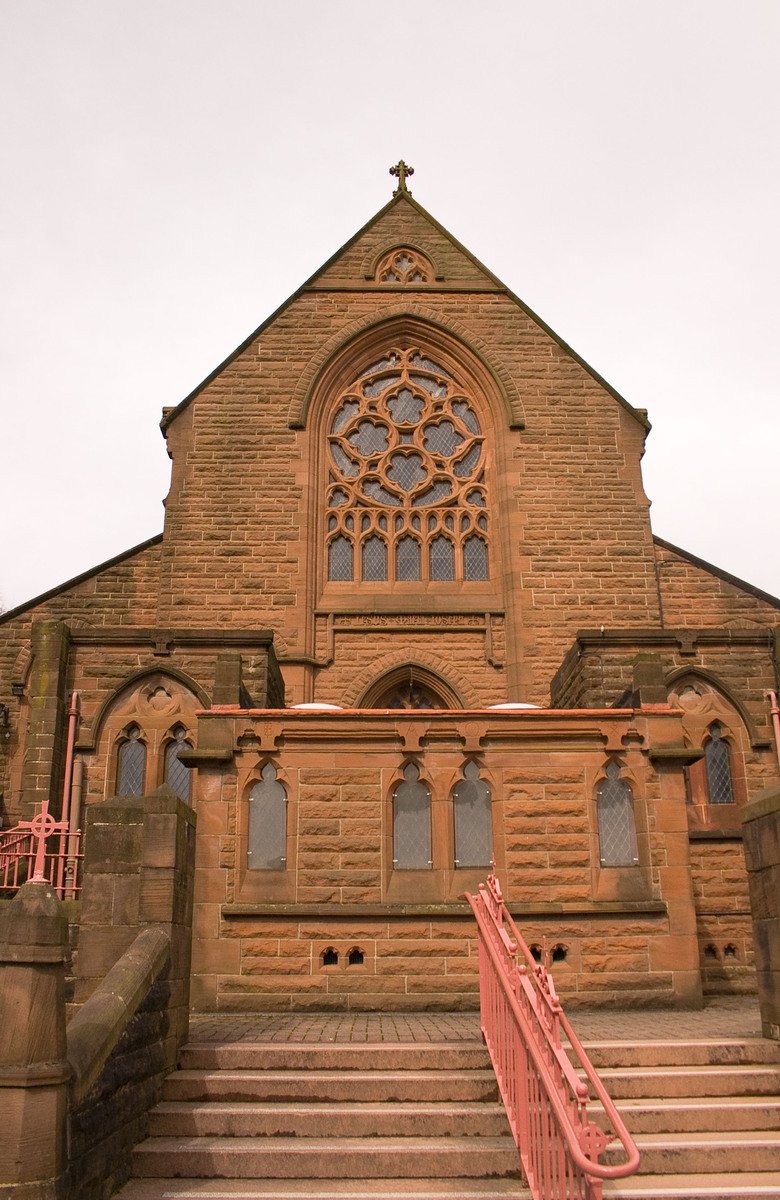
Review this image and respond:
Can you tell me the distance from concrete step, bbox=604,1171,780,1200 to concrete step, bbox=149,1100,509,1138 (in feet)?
2.88

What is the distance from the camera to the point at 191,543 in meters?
17.4

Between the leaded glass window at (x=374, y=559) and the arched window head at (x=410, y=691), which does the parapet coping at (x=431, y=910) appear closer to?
the arched window head at (x=410, y=691)

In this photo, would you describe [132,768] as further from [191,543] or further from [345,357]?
[345,357]

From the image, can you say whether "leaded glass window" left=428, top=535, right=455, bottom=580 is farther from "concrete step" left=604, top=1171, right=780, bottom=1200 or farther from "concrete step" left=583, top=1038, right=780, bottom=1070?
"concrete step" left=604, top=1171, right=780, bottom=1200

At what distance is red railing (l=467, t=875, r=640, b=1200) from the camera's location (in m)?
4.89

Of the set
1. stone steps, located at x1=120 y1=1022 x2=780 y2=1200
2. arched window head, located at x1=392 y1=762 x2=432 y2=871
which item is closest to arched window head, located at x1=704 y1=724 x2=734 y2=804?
arched window head, located at x1=392 y1=762 x2=432 y2=871

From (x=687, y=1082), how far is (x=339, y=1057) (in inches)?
88.3

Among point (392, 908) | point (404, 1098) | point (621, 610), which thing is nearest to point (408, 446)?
point (621, 610)

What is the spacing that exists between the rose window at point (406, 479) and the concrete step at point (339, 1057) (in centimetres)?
1095

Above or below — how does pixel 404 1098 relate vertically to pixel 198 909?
below

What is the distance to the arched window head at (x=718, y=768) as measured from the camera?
1454 centimetres

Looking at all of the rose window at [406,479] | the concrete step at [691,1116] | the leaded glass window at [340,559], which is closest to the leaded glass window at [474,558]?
the rose window at [406,479]

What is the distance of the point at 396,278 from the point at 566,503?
5456 millimetres

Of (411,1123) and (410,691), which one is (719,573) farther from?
(411,1123)
